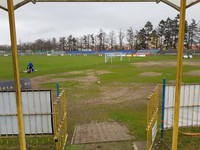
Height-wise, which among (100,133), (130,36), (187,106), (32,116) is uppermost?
(130,36)

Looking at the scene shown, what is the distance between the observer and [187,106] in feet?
28.4

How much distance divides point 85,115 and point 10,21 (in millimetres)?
8154

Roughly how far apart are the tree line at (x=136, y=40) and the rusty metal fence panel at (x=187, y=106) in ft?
202

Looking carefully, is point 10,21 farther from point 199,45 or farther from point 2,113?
point 199,45

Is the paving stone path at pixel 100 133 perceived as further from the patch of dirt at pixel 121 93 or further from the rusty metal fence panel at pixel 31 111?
the patch of dirt at pixel 121 93

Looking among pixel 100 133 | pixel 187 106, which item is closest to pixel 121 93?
pixel 100 133

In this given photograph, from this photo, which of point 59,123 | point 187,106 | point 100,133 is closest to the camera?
point 59,123

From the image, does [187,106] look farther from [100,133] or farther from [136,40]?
[136,40]

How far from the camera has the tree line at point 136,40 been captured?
88188 mm

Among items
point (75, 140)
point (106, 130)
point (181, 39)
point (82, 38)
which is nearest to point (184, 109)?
point (106, 130)

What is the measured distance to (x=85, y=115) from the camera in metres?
11.6

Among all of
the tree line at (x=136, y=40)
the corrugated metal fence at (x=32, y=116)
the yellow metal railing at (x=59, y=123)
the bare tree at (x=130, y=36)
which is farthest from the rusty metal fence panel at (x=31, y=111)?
the bare tree at (x=130, y=36)

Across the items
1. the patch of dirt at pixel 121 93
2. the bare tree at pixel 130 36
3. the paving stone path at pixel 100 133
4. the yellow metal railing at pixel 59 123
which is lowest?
the paving stone path at pixel 100 133

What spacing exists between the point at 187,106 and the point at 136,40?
9278 cm
